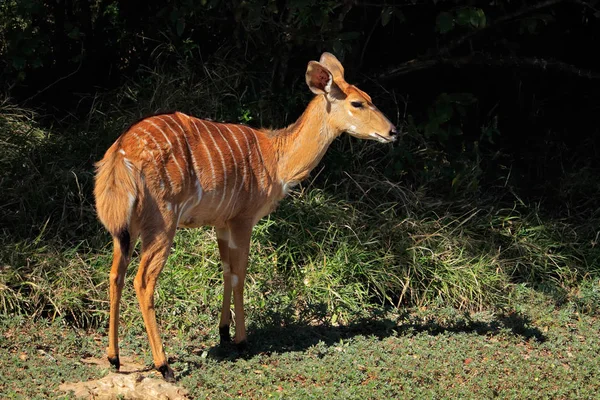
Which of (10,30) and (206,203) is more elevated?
(10,30)

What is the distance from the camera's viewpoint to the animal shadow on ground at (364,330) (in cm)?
580

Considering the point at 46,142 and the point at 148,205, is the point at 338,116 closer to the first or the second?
the point at 148,205

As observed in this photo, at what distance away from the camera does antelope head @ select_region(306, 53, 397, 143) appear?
600 cm

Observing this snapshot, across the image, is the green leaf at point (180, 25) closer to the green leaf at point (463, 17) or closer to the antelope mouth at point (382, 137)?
the antelope mouth at point (382, 137)

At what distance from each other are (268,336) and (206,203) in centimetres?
105

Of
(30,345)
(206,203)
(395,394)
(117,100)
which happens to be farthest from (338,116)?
(117,100)

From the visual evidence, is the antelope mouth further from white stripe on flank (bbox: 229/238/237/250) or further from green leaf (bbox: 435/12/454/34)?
green leaf (bbox: 435/12/454/34)

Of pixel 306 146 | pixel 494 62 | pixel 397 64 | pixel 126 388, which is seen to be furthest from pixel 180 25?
pixel 126 388

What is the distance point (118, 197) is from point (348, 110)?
1756 millimetres

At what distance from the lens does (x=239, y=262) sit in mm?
5797

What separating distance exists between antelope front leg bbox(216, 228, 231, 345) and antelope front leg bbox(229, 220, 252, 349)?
72 mm

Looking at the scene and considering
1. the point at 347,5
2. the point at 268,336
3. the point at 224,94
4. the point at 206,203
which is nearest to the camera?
the point at 206,203

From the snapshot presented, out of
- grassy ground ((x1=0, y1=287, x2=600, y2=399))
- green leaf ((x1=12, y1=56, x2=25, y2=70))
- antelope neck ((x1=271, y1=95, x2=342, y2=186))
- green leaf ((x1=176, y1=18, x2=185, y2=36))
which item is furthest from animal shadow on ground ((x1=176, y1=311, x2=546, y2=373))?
green leaf ((x1=12, y1=56, x2=25, y2=70))

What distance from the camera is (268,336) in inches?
235
